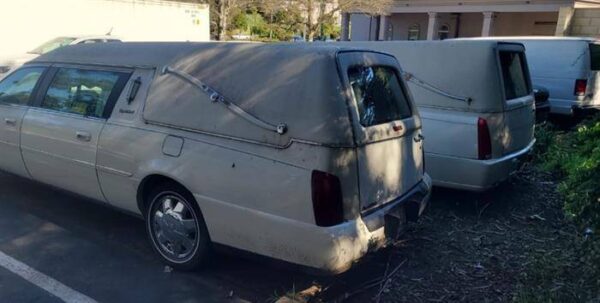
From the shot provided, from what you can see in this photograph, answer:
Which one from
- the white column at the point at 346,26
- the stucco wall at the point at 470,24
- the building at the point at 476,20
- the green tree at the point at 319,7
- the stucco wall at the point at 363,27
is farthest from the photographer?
the white column at the point at 346,26

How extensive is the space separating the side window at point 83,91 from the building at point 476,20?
→ 73.4 ft

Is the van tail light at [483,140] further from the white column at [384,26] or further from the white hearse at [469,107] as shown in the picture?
the white column at [384,26]

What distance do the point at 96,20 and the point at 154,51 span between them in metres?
18.9

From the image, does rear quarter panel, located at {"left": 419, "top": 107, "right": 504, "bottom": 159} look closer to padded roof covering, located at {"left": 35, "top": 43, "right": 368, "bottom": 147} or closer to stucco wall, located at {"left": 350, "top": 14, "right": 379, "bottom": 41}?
padded roof covering, located at {"left": 35, "top": 43, "right": 368, "bottom": 147}

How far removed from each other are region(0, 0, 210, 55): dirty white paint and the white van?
540 inches

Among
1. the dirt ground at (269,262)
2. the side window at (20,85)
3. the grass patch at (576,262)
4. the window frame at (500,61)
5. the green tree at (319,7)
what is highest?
the green tree at (319,7)

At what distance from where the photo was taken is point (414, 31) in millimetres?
34281

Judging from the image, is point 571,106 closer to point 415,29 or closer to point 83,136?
point 83,136

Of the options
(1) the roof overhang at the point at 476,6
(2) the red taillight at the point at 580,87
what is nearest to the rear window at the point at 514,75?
(2) the red taillight at the point at 580,87

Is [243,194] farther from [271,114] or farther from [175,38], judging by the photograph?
[175,38]

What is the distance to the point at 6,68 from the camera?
549 inches

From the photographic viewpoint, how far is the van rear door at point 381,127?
11.0 ft

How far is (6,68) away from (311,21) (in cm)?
2257

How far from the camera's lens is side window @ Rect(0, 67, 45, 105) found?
4.93 metres
